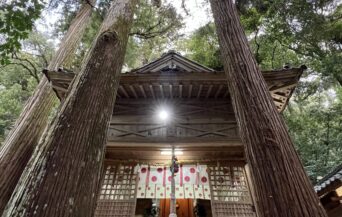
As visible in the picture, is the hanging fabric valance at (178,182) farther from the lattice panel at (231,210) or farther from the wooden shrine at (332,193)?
the wooden shrine at (332,193)

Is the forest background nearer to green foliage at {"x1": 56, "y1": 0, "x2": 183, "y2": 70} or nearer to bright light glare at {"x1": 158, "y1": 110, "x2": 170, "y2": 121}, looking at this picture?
green foliage at {"x1": 56, "y1": 0, "x2": 183, "y2": 70}

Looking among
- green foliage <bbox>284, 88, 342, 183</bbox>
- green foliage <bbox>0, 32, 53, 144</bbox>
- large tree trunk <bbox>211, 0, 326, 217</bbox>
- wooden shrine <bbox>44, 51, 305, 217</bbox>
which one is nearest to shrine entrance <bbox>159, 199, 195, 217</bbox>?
wooden shrine <bbox>44, 51, 305, 217</bbox>

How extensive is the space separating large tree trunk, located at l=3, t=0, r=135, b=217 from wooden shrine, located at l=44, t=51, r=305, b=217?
14.7 feet

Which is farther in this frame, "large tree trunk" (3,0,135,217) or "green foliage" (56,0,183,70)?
"green foliage" (56,0,183,70)

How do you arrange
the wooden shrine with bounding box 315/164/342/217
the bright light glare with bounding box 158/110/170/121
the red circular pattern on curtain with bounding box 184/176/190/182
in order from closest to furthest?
the wooden shrine with bounding box 315/164/342/217, the red circular pattern on curtain with bounding box 184/176/190/182, the bright light glare with bounding box 158/110/170/121

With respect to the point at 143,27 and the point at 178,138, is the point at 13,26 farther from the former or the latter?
the point at 143,27

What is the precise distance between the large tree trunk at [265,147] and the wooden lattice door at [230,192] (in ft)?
16.5

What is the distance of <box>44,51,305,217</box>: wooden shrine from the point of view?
Answer: 6.76m

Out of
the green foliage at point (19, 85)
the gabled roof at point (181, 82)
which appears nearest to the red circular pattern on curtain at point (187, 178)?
the gabled roof at point (181, 82)

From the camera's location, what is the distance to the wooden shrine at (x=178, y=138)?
6762mm

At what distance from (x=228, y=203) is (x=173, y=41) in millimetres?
12224

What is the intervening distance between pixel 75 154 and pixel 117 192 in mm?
5894

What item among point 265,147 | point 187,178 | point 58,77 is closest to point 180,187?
point 187,178

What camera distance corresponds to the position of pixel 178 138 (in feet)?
23.5
